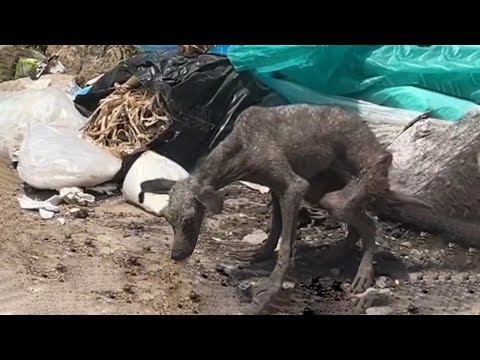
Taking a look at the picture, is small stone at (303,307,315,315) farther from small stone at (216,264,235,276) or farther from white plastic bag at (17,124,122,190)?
white plastic bag at (17,124,122,190)

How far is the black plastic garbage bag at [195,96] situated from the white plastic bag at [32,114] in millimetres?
342

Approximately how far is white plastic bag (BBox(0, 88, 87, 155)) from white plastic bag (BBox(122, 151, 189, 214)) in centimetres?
51

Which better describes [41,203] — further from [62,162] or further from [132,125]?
[132,125]

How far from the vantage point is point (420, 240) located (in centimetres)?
266

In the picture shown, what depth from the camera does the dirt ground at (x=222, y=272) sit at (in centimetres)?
248

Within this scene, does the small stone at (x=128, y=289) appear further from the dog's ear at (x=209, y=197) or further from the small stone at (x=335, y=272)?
the small stone at (x=335, y=272)

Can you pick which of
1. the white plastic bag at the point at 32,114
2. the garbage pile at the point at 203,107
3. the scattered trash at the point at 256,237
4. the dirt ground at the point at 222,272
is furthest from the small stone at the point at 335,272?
the white plastic bag at the point at 32,114

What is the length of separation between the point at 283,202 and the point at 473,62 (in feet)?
3.28

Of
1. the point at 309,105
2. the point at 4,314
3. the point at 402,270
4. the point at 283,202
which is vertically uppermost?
the point at 309,105

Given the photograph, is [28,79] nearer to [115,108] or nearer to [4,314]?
[115,108]

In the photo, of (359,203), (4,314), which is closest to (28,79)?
(4,314)

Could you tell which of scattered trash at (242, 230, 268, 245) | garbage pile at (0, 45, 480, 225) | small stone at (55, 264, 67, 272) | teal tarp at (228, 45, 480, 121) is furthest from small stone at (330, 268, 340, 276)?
small stone at (55, 264, 67, 272)

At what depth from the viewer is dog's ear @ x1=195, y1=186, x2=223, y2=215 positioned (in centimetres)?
242

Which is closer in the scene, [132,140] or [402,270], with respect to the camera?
[402,270]
